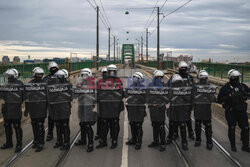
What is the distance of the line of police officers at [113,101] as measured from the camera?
21.1 feet

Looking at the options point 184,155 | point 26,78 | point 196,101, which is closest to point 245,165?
point 184,155

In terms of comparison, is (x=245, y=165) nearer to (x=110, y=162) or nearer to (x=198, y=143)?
(x=198, y=143)

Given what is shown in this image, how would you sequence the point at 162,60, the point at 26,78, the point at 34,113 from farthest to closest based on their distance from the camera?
the point at 162,60, the point at 26,78, the point at 34,113

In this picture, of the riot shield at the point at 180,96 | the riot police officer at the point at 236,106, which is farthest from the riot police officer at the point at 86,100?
the riot police officer at the point at 236,106

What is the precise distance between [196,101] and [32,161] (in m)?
4.02

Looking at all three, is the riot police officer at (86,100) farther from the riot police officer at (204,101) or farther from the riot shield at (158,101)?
the riot police officer at (204,101)

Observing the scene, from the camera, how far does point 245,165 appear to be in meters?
5.47

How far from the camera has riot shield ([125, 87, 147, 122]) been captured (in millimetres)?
6516

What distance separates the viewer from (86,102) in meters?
6.45

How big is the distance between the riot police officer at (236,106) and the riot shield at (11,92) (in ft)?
15.9

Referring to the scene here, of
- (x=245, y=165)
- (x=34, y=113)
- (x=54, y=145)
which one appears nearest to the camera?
(x=245, y=165)

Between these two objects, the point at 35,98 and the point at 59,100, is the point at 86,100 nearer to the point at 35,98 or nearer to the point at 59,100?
the point at 59,100

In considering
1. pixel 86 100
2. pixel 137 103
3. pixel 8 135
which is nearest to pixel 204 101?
pixel 137 103

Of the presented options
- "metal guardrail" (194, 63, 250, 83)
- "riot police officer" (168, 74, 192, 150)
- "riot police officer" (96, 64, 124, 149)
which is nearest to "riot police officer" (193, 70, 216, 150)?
"riot police officer" (168, 74, 192, 150)
